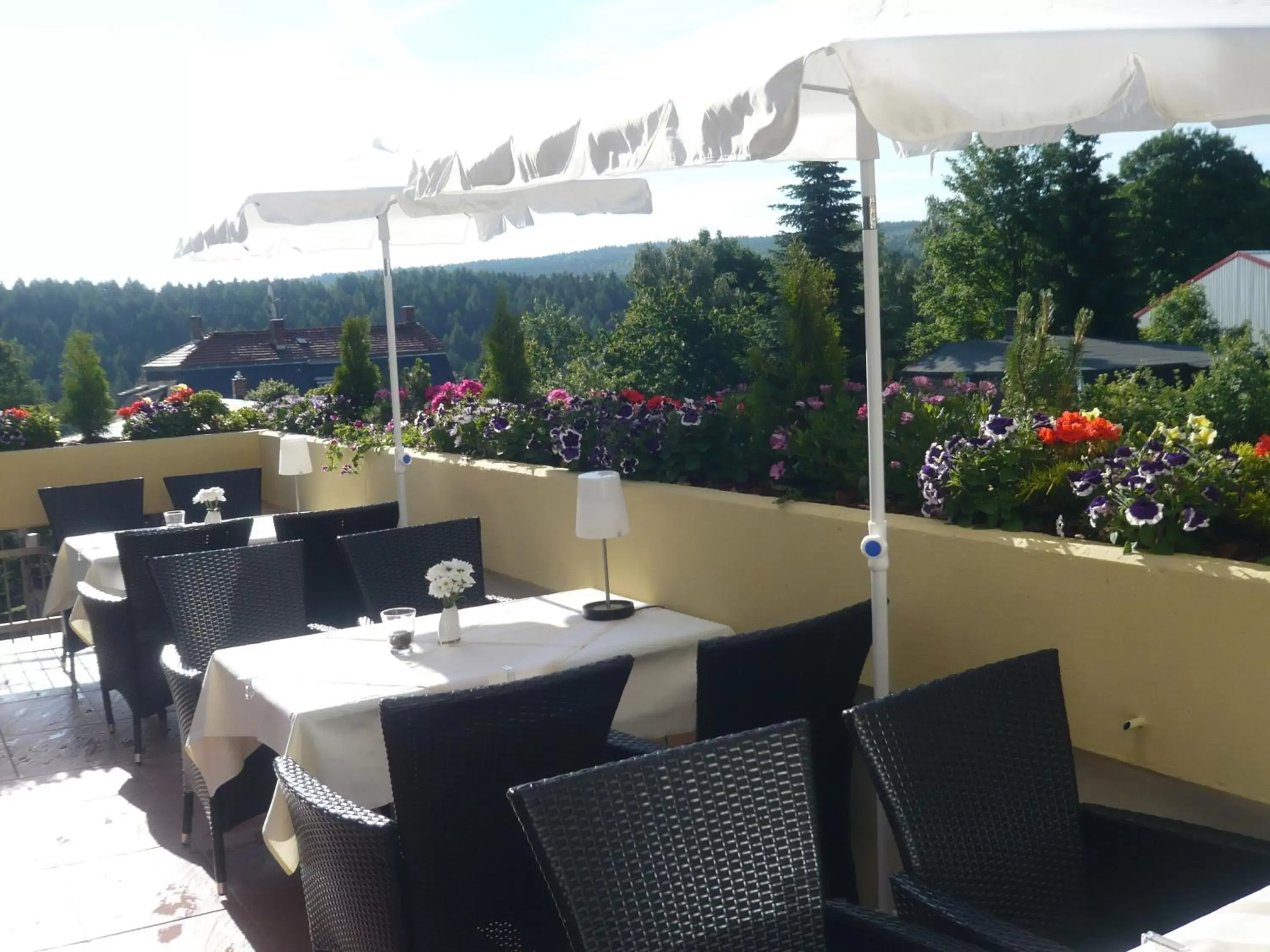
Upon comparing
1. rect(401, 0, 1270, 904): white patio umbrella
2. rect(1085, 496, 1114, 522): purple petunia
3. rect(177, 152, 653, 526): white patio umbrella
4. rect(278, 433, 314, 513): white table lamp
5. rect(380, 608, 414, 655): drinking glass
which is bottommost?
rect(380, 608, 414, 655): drinking glass

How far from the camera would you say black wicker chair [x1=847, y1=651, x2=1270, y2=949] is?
7.60 feet

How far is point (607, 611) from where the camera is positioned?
3.97 meters

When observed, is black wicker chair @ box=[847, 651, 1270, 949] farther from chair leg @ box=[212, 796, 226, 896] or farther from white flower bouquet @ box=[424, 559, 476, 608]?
chair leg @ box=[212, 796, 226, 896]

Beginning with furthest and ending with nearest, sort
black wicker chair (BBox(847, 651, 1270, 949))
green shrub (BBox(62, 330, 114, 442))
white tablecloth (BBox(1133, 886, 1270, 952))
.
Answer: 1. green shrub (BBox(62, 330, 114, 442))
2. black wicker chair (BBox(847, 651, 1270, 949))
3. white tablecloth (BBox(1133, 886, 1270, 952))

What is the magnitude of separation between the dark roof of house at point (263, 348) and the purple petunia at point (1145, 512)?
143 ft

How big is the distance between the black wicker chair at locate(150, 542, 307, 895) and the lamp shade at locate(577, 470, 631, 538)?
1.30 m

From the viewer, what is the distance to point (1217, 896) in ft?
7.64

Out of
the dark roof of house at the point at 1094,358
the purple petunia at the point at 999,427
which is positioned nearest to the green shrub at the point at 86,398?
the purple petunia at the point at 999,427

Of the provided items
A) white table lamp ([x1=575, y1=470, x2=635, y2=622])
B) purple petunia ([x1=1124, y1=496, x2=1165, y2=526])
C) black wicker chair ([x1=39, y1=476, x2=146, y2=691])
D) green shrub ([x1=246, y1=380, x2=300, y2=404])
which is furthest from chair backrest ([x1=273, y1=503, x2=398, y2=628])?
green shrub ([x1=246, y1=380, x2=300, y2=404])

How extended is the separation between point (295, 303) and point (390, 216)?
51.0 metres

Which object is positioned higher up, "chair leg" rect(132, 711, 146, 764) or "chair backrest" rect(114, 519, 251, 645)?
"chair backrest" rect(114, 519, 251, 645)

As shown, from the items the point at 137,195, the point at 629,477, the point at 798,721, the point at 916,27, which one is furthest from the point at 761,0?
the point at 137,195

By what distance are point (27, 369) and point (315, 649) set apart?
5164 centimetres

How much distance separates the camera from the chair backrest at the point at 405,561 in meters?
4.55
